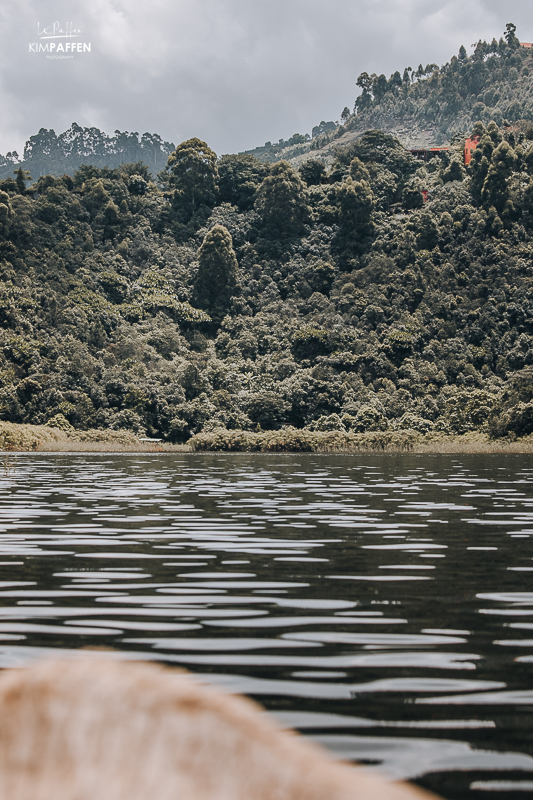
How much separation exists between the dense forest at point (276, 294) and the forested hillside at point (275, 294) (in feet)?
0.53

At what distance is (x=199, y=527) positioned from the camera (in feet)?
41.4

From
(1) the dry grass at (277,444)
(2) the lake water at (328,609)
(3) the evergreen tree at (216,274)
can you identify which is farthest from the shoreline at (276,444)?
(3) the evergreen tree at (216,274)

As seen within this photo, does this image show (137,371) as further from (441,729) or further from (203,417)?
(441,729)

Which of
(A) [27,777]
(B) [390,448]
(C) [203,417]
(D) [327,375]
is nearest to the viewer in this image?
(A) [27,777]

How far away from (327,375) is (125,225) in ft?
100

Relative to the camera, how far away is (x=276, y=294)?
254 ft

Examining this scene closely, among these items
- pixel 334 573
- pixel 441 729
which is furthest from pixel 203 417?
pixel 441 729

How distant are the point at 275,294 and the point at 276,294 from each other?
0.15 metres

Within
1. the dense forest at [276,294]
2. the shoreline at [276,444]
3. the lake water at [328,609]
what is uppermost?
the dense forest at [276,294]

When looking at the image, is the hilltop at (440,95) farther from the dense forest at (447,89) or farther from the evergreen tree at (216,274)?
the evergreen tree at (216,274)

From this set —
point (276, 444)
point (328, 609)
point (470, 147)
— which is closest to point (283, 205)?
point (470, 147)

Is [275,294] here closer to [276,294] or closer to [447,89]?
[276,294]

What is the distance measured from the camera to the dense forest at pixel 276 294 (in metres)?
58.8

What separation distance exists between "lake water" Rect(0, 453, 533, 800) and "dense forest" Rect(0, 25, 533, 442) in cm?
3701
